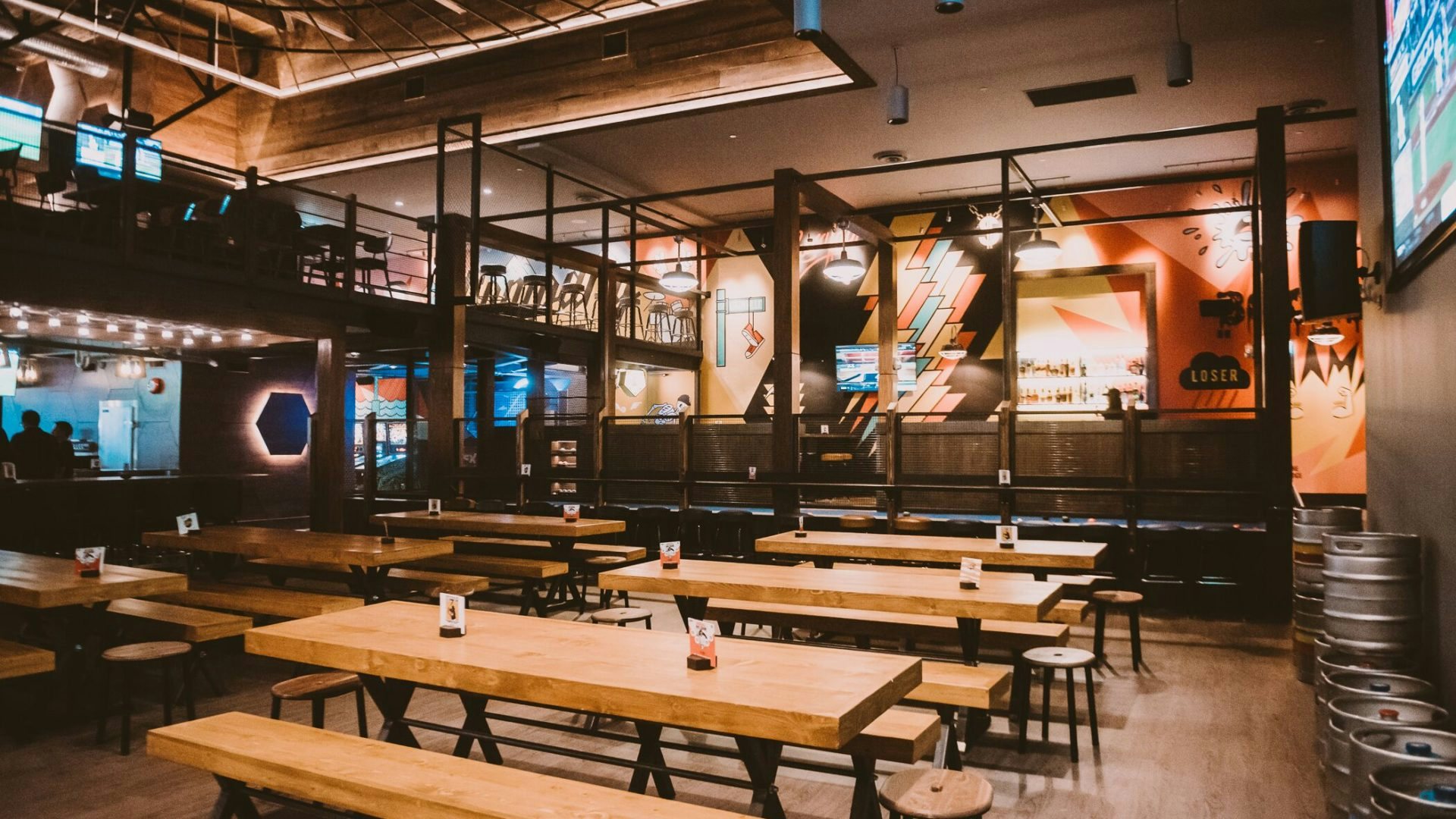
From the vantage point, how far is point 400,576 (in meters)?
6.64

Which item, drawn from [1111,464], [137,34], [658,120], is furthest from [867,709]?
[137,34]

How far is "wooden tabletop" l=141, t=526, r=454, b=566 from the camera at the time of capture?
5.30m

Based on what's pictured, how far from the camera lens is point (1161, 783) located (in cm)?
364

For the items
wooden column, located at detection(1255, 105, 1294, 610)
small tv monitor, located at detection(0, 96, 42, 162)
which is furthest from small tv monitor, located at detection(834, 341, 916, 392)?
small tv monitor, located at detection(0, 96, 42, 162)

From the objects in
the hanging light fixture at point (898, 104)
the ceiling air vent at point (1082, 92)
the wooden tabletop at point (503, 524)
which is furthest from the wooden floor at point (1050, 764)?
the ceiling air vent at point (1082, 92)

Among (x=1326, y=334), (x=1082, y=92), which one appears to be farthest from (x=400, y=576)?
(x=1326, y=334)

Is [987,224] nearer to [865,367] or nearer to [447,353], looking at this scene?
[865,367]

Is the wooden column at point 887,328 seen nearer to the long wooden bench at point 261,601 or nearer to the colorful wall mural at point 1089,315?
the colorful wall mural at point 1089,315

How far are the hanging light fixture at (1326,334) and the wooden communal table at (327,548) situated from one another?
9.58 m

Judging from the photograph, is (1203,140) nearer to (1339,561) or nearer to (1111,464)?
(1111,464)

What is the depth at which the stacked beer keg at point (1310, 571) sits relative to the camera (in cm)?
482

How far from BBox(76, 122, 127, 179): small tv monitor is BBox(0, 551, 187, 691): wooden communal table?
4.67 m

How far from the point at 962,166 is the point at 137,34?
33.9 feet

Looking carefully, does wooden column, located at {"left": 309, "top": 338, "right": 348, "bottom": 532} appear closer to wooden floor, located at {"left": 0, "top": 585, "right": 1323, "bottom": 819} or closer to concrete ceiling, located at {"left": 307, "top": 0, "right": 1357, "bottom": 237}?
concrete ceiling, located at {"left": 307, "top": 0, "right": 1357, "bottom": 237}
